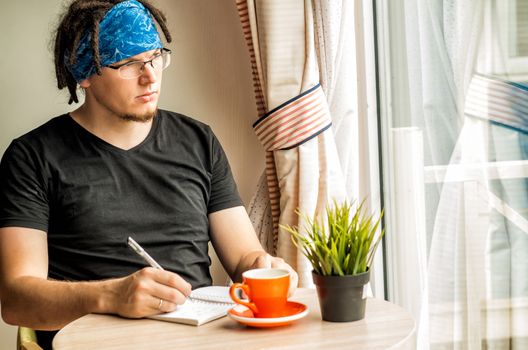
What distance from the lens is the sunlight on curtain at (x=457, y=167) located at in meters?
1.37

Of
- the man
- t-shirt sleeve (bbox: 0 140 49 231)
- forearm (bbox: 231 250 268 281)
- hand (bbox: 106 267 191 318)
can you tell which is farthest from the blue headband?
hand (bbox: 106 267 191 318)

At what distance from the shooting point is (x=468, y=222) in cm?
160

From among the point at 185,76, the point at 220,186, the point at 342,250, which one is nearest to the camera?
the point at 342,250

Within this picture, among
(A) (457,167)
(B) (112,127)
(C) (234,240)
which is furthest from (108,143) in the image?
(A) (457,167)

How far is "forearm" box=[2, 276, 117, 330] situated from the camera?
1.57m

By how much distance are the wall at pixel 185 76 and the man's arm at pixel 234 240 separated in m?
0.44

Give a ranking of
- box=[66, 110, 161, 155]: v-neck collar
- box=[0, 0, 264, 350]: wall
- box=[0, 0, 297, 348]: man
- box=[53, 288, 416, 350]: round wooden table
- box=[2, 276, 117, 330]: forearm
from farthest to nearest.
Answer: box=[0, 0, 264, 350]: wall
box=[66, 110, 161, 155]: v-neck collar
box=[0, 0, 297, 348]: man
box=[2, 276, 117, 330]: forearm
box=[53, 288, 416, 350]: round wooden table

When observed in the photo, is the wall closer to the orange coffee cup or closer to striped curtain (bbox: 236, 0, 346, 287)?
striped curtain (bbox: 236, 0, 346, 287)

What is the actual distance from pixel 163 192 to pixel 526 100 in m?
1.08

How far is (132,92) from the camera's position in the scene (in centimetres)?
201

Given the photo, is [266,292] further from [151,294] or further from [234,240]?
[234,240]

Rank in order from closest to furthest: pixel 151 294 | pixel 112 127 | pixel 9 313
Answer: pixel 151 294 < pixel 9 313 < pixel 112 127

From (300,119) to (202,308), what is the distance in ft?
2.78

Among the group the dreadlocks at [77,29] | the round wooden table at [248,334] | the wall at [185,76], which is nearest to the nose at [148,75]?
the dreadlocks at [77,29]
